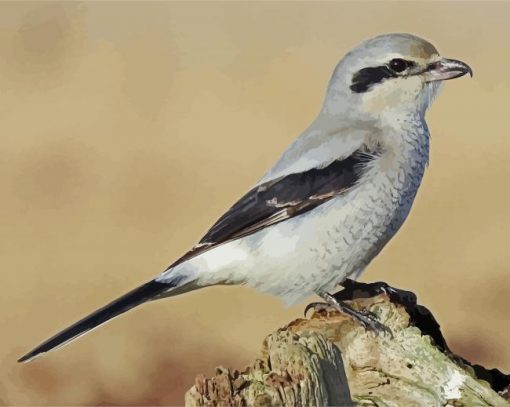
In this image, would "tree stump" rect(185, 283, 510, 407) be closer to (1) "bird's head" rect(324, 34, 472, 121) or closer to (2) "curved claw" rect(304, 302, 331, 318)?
(2) "curved claw" rect(304, 302, 331, 318)

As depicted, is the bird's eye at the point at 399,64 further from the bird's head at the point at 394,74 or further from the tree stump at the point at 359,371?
the tree stump at the point at 359,371

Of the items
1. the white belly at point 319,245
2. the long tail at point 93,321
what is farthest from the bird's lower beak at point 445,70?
the long tail at point 93,321

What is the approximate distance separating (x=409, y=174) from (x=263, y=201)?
11.5 inches

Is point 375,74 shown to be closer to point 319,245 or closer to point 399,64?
point 399,64

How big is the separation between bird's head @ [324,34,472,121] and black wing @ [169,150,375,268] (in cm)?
14

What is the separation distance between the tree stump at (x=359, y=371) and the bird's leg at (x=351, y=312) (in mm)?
10

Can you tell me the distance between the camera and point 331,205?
63.9 inches

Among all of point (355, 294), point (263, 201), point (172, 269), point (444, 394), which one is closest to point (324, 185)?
point (263, 201)

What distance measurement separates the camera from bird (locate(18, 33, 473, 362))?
5.27ft

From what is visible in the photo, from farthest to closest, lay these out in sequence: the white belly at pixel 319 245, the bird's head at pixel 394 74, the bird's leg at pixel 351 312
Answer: the bird's head at pixel 394 74, the white belly at pixel 319 245, the bird's leg at pixel 351 312

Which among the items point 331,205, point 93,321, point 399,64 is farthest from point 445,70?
point 93,321

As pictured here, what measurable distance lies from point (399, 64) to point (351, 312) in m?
0.53

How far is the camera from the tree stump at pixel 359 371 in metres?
1.25

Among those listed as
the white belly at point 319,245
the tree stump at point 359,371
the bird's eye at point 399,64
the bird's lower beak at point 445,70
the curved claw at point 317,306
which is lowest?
the tree stump at point 359,371
